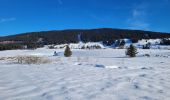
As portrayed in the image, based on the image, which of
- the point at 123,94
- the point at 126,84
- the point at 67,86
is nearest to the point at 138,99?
the point at 123,94

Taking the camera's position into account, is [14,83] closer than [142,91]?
No

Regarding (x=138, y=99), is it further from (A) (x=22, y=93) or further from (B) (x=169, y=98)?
(A) (x=22, y=93)

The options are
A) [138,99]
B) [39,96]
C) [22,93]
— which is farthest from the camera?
[22,93]

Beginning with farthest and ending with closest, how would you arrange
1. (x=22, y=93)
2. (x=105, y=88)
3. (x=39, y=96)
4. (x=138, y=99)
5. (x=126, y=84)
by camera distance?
(x=126, y=84), (x=105, y=88), (x=22, y=93), (x=39, y=96), (x=138, y=99)

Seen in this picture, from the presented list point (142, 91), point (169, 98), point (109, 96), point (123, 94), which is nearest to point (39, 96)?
point (109, 96)

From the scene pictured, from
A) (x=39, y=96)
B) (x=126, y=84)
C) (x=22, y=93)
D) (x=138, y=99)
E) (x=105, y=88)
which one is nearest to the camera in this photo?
(x=138, y=99)

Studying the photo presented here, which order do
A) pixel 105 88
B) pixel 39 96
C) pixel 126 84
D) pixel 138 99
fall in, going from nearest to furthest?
pixel 138 99, pixel 39 96, pixel 105 88, pixel 126 84

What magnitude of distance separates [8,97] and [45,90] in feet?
3.89

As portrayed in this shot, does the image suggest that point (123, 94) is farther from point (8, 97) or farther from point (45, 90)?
point (8, 97)

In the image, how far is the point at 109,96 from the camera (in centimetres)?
628

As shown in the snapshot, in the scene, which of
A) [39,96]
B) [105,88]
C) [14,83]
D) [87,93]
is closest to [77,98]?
[87,93]

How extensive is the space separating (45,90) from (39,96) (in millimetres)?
752

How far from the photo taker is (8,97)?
6242 millimetres

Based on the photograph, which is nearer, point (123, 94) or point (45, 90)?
point (123, 94)
